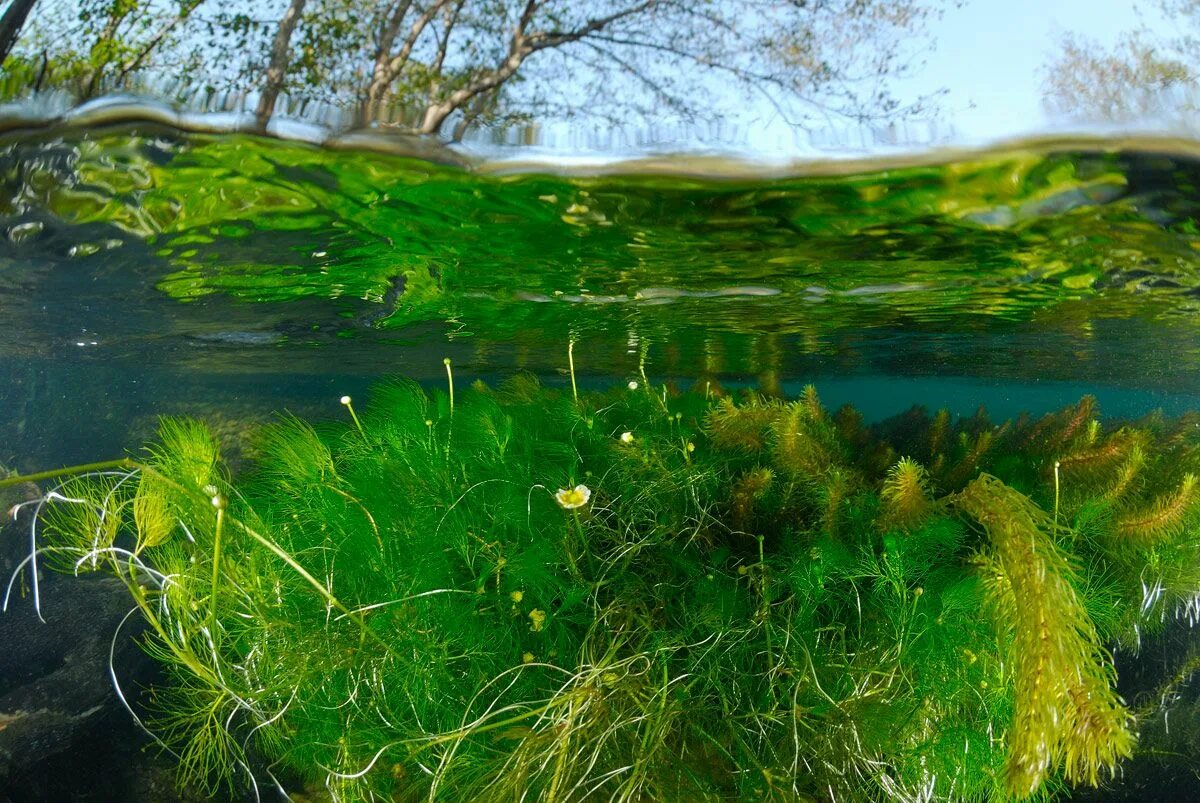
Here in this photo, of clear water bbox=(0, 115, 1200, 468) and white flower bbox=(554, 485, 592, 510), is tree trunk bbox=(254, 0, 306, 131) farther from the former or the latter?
white flower bbox=(554, 485, 592, 510)

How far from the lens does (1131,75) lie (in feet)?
8.70

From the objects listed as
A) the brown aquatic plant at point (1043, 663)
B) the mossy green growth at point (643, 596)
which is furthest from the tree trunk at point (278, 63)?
the brown aquatic plant at point (1043, 663)

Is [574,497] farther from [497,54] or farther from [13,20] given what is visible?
[13,20]

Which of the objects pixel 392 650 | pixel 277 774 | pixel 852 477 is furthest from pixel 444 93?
pixel 277 774

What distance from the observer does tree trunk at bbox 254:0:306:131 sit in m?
2.66

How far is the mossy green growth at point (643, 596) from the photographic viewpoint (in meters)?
3.42

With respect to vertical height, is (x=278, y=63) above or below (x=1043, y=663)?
above

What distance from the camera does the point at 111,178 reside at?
421cm

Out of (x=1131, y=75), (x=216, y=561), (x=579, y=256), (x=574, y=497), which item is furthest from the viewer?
(x=579, y=256)

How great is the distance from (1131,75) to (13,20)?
13.4 ft

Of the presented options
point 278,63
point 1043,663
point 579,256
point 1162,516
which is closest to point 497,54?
point 278,63

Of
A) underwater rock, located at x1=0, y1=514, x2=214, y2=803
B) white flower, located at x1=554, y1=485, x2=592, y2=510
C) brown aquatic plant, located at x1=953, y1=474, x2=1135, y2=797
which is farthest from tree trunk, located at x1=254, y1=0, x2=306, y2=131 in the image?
underwater rock, located at x1=0, y1=514, x2=214, y2=803

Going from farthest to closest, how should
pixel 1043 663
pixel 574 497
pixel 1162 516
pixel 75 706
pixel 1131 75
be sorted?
pixel 75 706 → pixel 1162 516 → pixel 574 497 → pixel 1131 75 → pixel 1043 663

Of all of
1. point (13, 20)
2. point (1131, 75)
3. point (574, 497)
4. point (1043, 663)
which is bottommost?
point (1043, 663)
